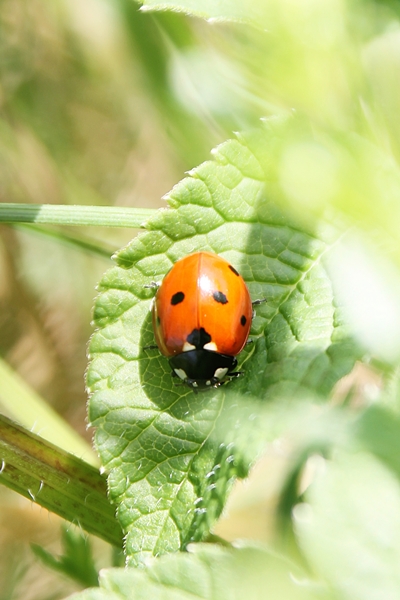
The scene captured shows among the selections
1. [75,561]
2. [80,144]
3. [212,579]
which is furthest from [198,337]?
[80,144]

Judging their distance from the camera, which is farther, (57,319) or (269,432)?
(57,319)

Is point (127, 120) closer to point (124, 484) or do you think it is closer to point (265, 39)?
point (124, 484)

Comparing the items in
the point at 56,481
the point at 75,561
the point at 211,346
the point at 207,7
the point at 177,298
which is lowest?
the point at 75,561

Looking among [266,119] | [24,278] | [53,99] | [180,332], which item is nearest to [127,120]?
[53,99]

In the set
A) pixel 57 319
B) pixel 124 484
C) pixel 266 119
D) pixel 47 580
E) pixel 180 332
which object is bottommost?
pixel 47 580

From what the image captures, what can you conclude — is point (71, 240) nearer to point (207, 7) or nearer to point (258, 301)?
point (258, 301)

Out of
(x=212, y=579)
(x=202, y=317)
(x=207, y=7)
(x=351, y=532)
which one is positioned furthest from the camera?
(x=202, y=317)

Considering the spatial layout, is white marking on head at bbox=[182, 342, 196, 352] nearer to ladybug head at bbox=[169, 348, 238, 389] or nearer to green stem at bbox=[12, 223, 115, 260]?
ladybug head at bbox=[169, 348, 238, 389]
